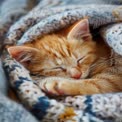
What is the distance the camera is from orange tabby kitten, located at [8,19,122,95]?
3.35ft

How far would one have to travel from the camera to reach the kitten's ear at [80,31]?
1.13 metres

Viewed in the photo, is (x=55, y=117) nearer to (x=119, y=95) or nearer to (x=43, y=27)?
(x=119, y=95)

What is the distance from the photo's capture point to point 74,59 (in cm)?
115

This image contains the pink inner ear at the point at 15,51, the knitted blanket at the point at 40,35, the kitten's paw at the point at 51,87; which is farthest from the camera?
the pink inner ear at the point at 15,51

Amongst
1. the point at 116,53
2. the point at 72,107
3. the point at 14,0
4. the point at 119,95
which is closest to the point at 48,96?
the point at 72,107

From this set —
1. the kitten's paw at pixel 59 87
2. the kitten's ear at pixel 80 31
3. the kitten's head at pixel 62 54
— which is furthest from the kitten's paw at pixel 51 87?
the kitten's ear at pixel 80 31

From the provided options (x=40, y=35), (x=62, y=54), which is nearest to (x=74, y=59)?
(x=62, y=54)

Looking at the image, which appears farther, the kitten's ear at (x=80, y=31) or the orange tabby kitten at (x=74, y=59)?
the kitten's ear at (x=80, y=31)

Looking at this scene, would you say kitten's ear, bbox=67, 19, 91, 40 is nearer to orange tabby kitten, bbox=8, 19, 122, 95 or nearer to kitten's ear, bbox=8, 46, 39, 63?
orange tabby kitten, bbox=8, 19, 122, 95

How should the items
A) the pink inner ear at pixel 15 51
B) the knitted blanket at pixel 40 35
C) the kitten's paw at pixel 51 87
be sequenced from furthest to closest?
the pink inner ear at pixel 15 51
the kitten's paw at pixel 51 87
the knitted blanket at pixel 40 35

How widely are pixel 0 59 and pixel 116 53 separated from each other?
0.42m

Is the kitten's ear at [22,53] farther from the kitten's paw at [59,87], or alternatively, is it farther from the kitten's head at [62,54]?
the kitten's paw at [59,87]

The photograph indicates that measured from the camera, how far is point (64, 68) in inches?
44.3

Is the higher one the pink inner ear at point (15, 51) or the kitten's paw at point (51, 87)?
the pink inner ear at point (15, 51)
